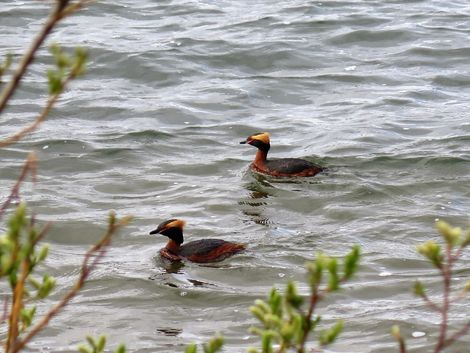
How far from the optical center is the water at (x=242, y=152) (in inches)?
331

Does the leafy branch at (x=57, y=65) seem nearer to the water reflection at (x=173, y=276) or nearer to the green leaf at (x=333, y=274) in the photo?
the green leaf at (x=333, y=274)

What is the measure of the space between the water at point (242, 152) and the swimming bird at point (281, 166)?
140 millimetres

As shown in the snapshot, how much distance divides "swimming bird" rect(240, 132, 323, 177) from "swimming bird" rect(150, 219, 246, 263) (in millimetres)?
2379

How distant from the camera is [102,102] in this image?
15344mm

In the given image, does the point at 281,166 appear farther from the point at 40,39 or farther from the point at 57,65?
the point at 40,39

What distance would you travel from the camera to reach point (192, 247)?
9.48m

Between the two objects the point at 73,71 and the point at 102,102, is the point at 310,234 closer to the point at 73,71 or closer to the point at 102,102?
the point at 102,102

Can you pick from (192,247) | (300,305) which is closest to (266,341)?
(300,305)

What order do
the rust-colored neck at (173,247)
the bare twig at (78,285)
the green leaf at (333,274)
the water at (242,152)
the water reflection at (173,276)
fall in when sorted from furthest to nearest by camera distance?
the rust-colored neck at (173,247)
the water reflection at (173,276)
the water at (242,152)
the bare twig at (78,285)
the green leaf at (333,274)

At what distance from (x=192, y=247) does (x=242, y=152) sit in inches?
166

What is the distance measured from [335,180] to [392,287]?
10.8 ft

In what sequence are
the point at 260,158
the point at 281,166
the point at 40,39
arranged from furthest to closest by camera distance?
1. the point at 260,158
2. the point at 281,166
3. the point at 40,39

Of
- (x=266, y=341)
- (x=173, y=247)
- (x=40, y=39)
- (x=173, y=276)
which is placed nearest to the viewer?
(x=40, y=39)

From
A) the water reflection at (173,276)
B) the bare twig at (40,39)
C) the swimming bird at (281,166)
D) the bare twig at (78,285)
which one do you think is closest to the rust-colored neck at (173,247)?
the water reflection at (173,276)
